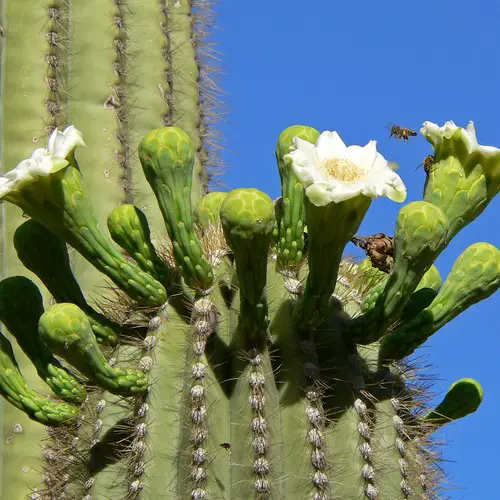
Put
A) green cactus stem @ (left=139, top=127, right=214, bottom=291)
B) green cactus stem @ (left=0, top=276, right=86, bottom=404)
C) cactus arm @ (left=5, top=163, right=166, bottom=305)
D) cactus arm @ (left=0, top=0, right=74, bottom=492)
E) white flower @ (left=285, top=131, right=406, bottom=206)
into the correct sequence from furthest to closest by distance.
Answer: cactus arm @ (left=0, top=0, right=74, bottom=492), green cactus stem @ (left=0, top=276, right=86, bottom=404), green cactus stem @ (left=139, top=127, right=214, bottom=291), cactus arm @ (left=5, top=163, right=166, bottom=305), white flower @ (left=285, top=131, right=406, bottom=206)

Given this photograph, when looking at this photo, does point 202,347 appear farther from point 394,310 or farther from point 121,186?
point 121,186

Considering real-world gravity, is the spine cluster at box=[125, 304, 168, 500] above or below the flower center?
below

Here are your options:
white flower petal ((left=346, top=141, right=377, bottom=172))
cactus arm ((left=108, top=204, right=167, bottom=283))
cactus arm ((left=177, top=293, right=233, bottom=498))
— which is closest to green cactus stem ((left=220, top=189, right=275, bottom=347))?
cactus arm ((left=177, top=293, right=233, bottom=498))

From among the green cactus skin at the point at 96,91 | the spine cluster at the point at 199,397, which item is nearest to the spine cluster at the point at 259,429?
the spine cluster at the point at 199,397

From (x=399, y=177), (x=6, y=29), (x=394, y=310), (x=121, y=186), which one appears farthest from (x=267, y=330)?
(x=6, y=29)

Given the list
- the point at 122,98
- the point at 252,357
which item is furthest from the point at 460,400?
the point at 122,98

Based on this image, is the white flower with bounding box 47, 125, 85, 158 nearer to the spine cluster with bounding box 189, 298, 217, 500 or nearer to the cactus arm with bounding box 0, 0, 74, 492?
the spine cluster with bounding box 189, 298, 217, 500
